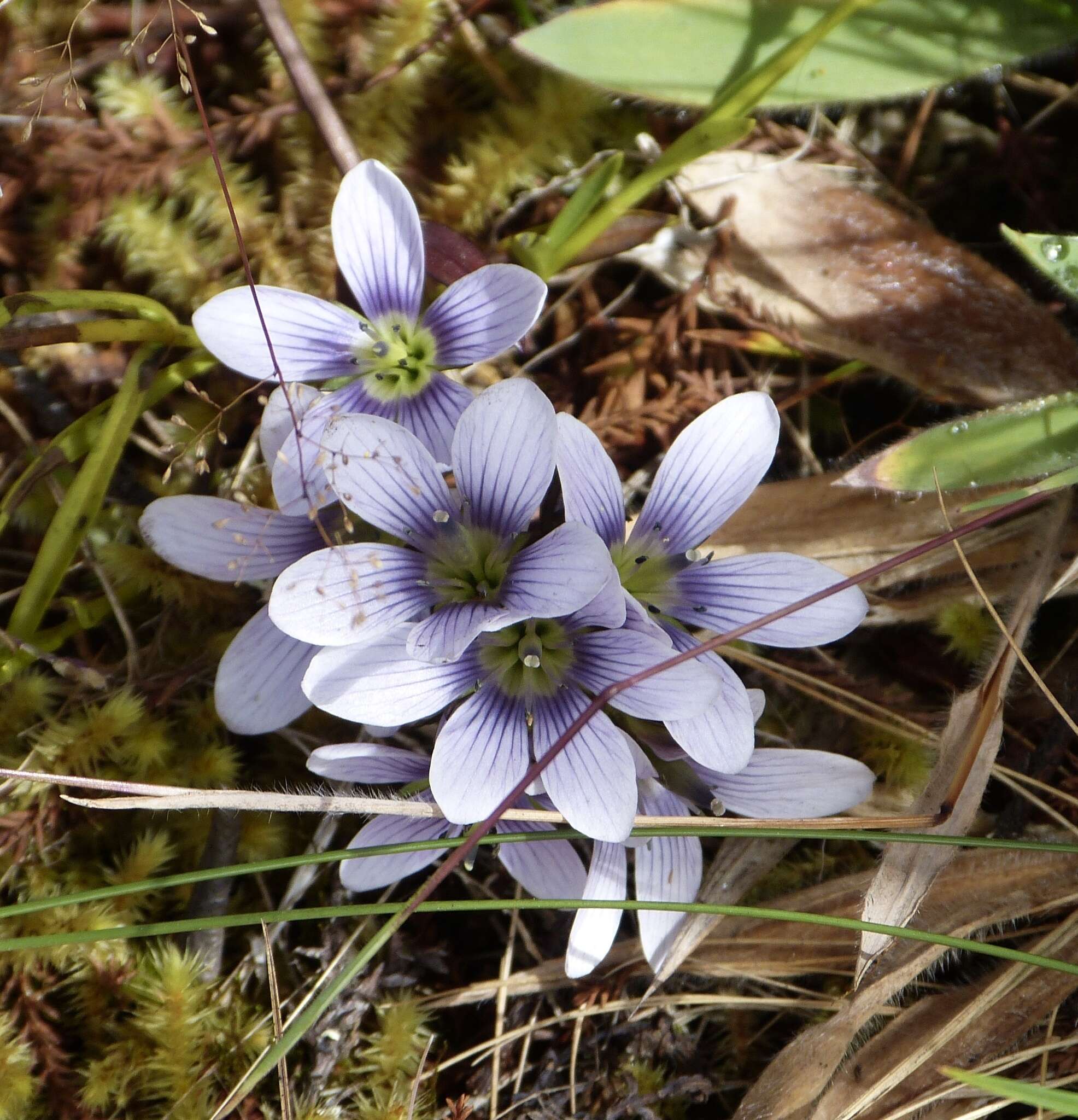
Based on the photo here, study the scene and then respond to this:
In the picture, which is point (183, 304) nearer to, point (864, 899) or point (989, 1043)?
point (864, 899)

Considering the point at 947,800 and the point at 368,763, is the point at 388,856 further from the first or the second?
the point at 947,800

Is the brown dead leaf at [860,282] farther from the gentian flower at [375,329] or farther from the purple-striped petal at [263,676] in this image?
the purple-striped petal at [263,676]

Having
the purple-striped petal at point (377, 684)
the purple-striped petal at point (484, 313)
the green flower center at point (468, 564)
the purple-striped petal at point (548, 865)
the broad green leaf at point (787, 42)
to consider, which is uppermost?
the broad green leaf at point (787, 42)

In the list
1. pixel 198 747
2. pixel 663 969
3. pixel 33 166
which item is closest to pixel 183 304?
pixel 33 166

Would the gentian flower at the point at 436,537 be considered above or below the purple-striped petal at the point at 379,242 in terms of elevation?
below

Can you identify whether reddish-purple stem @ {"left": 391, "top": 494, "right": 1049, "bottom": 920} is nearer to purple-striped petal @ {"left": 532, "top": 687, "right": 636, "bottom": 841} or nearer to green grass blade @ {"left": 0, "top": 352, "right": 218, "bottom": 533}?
purple-striped petal @ {"left": 532, "top": 687, "right": 636, "bottom": 841}

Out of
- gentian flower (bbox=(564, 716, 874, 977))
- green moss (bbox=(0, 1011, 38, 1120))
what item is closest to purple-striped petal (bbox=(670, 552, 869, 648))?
gentian flower (bbox=(564, 716, 874, 977))

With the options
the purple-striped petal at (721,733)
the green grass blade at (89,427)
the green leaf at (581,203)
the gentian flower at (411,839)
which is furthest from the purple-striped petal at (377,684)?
the green leaf at (581,203)
